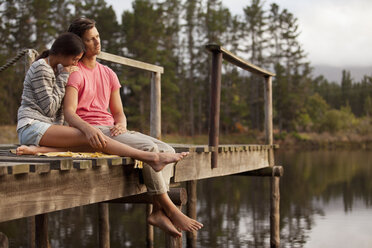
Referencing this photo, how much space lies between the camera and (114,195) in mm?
3654

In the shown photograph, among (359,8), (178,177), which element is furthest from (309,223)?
(359,8)

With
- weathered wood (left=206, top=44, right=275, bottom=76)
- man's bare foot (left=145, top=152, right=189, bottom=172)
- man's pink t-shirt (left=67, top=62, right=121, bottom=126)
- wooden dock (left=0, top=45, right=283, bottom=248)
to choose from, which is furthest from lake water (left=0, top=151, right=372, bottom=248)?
man's bare foot (left=145, top=152, right=189, bottom=172)

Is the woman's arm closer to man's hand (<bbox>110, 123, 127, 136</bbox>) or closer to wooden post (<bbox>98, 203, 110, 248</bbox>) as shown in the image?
man's hand (<bbox>110, 123, 127, 136</bbox>)

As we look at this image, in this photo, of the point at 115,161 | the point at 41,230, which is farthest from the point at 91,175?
the point at 41,230

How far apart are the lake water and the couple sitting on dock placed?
18.1 ft

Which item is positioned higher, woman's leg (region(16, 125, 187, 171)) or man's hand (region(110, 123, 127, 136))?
man's hand (region(110, 123, 127, 136))

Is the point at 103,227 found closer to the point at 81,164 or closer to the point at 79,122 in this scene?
the point at 79,122

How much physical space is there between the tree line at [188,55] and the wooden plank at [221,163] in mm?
21496

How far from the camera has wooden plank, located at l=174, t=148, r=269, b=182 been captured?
16.3 ft

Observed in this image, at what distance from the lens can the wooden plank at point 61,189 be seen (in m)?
2.76

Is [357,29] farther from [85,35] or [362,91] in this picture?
[85,35]

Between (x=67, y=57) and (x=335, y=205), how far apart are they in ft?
38.3

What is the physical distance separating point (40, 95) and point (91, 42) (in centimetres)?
62

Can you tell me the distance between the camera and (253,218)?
12.0 m
